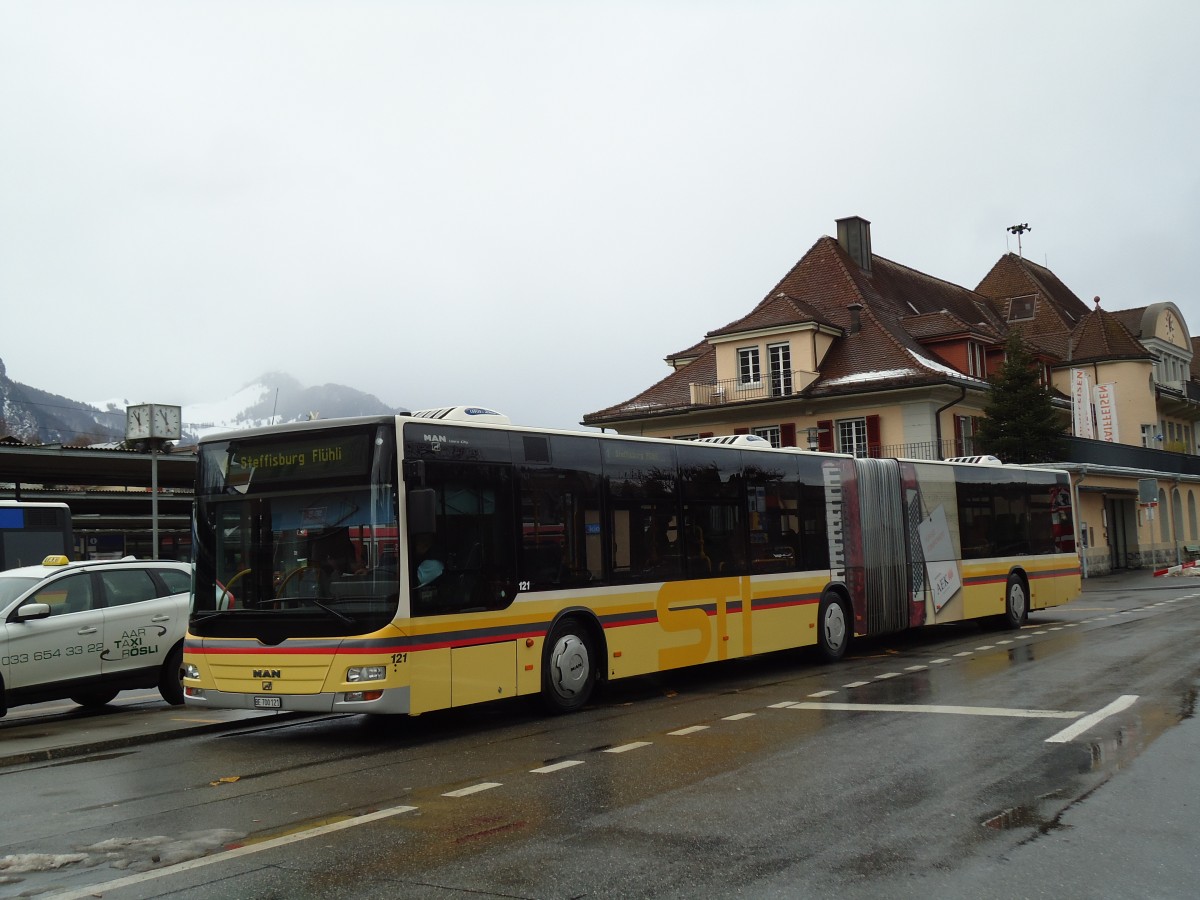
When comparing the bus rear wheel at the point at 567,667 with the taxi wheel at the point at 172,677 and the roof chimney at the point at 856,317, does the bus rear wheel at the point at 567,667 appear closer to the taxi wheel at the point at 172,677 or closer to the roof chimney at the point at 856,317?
the taxi wheel at the point at 172,677

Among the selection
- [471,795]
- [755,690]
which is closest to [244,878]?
[471,795]

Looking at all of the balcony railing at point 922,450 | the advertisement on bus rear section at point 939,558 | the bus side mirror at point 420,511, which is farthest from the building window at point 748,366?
the bus side mirror at point 420,511

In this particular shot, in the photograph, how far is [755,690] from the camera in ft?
47.3

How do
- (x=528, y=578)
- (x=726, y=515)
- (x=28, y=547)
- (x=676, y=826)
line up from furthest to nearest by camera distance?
(x=28, y=547) → (x=726, y=515) → (x=528, y=578) → (x=676, y=826)

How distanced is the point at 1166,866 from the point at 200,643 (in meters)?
8.46

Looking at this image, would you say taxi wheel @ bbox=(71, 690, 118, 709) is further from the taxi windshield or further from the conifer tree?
the conifer tree

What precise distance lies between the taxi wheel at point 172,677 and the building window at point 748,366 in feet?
119

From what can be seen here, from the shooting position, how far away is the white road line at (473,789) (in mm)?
8367

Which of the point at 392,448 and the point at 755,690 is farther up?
the point at 392,448

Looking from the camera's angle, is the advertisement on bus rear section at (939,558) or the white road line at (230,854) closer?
the white road line at (230,854)

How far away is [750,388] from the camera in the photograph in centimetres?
4881

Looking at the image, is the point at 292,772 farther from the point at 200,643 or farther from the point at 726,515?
the point at 726,515

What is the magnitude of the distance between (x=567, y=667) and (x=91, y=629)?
5.62 m

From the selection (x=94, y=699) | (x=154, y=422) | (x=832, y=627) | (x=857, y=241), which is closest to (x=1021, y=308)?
(x=857, y=241)
